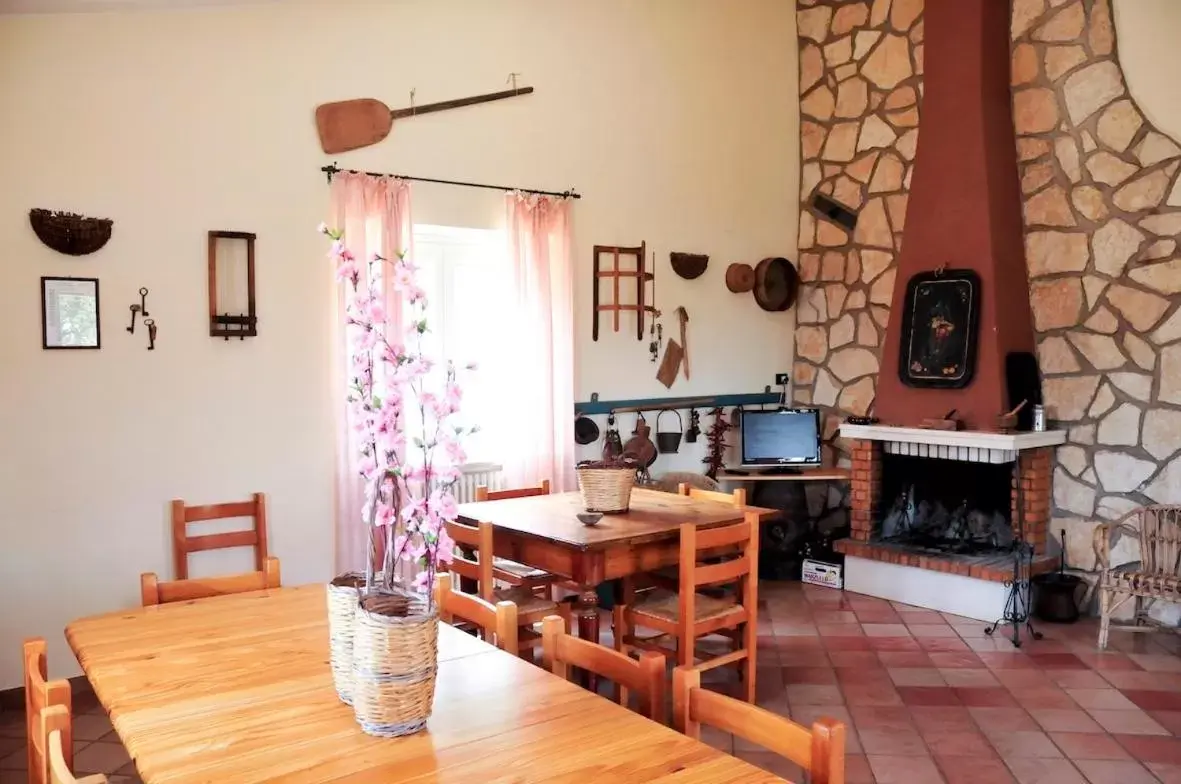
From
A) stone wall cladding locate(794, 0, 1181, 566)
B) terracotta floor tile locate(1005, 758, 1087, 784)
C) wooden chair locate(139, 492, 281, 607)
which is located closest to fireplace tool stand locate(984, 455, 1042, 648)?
stone wall cladding locate(794, 0, 1181, 566)

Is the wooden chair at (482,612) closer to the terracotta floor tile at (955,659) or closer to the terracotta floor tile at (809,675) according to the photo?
the terracotta floor tile at (809,675)

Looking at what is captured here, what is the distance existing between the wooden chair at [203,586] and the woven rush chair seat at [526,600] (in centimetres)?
103

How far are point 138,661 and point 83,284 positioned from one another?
2271mm

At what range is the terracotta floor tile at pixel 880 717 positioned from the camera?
3539 millimetres

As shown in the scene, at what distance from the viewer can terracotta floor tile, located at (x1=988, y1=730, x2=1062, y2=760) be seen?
333cm

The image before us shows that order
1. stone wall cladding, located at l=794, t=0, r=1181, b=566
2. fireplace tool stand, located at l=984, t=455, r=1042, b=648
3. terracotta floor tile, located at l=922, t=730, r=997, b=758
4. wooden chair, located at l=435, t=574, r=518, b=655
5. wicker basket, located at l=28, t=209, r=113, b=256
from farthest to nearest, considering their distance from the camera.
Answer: stone wall cladding, located at l=794, t=0, r=1181, b=566 < fireplace tool stand, located at l=984, t=455, r=1042, b=648 < wicker basket, located at l=28, t=209, r=113, b=256 < terracotta floor tile, located at l=922, t=730, r=997, b=758 < wooden chair, located at l=435, t=574, r=518, b=655

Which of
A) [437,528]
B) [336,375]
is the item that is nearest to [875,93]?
[336,375]

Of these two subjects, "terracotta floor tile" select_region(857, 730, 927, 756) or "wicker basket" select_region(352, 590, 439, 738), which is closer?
"wicker basket" select_region(352, 590, 439, 738)

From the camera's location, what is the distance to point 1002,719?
143 inches

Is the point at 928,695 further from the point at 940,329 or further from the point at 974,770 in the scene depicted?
the point at 940,329

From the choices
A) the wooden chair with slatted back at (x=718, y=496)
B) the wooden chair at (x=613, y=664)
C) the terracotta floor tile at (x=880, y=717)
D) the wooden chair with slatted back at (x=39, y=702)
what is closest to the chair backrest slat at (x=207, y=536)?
the wooden chair with slatted back at (x=39, y=702)

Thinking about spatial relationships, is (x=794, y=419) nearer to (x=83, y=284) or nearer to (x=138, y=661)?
(x=83, y=284)

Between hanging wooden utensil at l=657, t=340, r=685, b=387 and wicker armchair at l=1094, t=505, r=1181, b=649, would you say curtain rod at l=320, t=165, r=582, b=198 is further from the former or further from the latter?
wicker armchair at l=1094, t=505, r=1181, b=649

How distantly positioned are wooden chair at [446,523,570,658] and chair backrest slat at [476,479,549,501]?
0.28 meters
